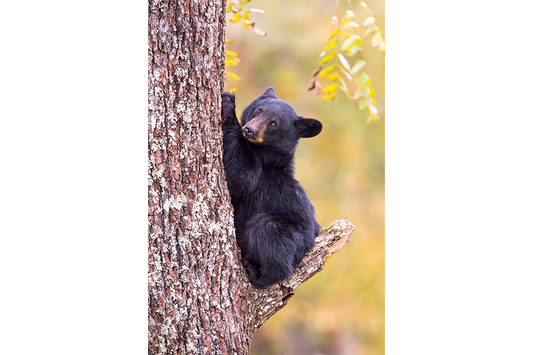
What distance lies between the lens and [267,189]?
3121 millimetres

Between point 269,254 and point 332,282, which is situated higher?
point 332,282

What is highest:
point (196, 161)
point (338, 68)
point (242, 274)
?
point (338, 68)

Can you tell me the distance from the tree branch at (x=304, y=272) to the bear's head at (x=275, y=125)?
758 mm

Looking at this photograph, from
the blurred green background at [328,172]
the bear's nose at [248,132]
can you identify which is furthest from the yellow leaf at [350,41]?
the bear's nose at [248,132]

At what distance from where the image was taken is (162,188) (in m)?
2.35

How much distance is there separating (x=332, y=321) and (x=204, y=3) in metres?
3.98

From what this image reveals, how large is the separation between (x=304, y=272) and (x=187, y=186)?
126 centimetres

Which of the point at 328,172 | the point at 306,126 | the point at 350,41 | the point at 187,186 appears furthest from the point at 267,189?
the point at 328,172

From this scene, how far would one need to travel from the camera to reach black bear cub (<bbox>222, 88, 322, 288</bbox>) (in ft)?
8.95

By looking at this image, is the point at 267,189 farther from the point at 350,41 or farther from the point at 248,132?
the point at 350,41

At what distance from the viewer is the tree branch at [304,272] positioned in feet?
9.52

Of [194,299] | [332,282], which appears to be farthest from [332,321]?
[194,299]

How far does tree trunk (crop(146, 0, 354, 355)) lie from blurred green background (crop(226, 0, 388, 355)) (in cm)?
158

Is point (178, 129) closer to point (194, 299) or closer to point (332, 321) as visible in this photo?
point (194, 299)
